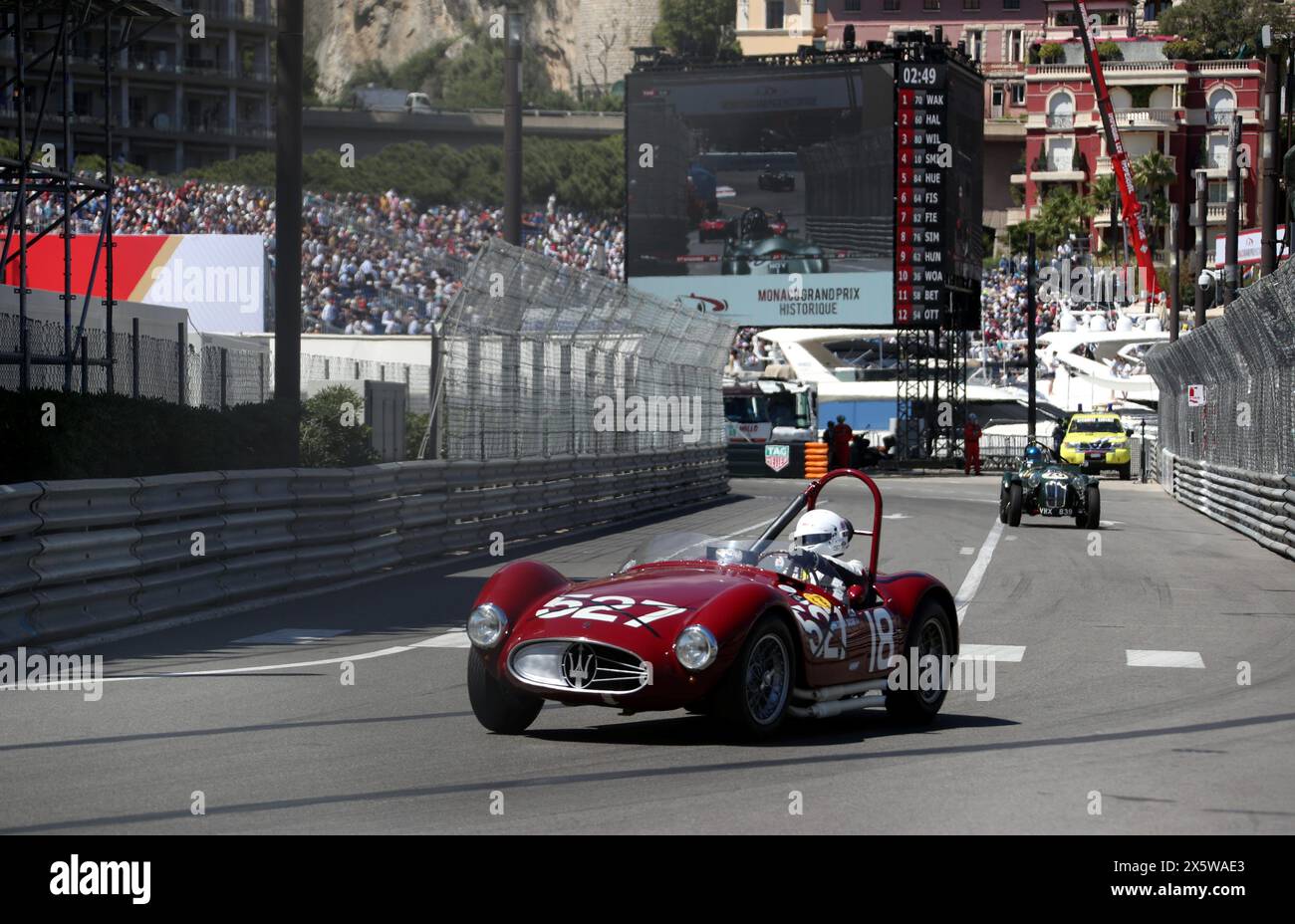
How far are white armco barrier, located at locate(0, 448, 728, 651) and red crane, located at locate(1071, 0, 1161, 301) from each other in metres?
80.9

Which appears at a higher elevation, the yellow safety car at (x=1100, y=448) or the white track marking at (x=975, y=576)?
the yellow safety car at (x=1100, y=448)

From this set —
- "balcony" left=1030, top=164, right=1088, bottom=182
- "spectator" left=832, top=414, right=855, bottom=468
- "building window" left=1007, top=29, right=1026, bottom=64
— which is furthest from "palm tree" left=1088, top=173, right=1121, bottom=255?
"spectator" left=832, top=414, right=855, bottom=468

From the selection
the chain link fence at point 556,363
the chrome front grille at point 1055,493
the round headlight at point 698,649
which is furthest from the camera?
the chrome front grille at point 1055,493

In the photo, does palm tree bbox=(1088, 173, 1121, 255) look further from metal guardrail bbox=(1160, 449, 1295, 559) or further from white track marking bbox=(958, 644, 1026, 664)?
white track marking bbox=(958, 644, 1026, 664)

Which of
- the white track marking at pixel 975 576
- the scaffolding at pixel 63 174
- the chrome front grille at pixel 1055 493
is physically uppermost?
the scaffolding at pixel 63 174

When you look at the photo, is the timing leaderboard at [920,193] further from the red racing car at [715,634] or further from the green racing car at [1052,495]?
the red racing car at [715,634]

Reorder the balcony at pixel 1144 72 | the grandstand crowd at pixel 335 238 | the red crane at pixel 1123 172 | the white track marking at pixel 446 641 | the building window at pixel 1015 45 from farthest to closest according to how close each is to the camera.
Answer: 1. the building window at pixel 1015 45
2. the balcony at pixel 1144 72
3. the red crane at pixel 1123 172
4. the grandstand crowd at pixel 335 238
5. the white track marking at pixel 446 641

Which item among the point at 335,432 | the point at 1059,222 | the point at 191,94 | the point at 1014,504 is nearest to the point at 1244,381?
the point at 1014,504

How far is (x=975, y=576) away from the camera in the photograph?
18.6 metres

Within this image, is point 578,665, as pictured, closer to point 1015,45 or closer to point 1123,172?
point 1123,172

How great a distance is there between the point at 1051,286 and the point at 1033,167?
23649 millimetres

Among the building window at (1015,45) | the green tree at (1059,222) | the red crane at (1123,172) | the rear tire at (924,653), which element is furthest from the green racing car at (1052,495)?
the building window at (1015,45)

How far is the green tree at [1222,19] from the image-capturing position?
125000 mm
